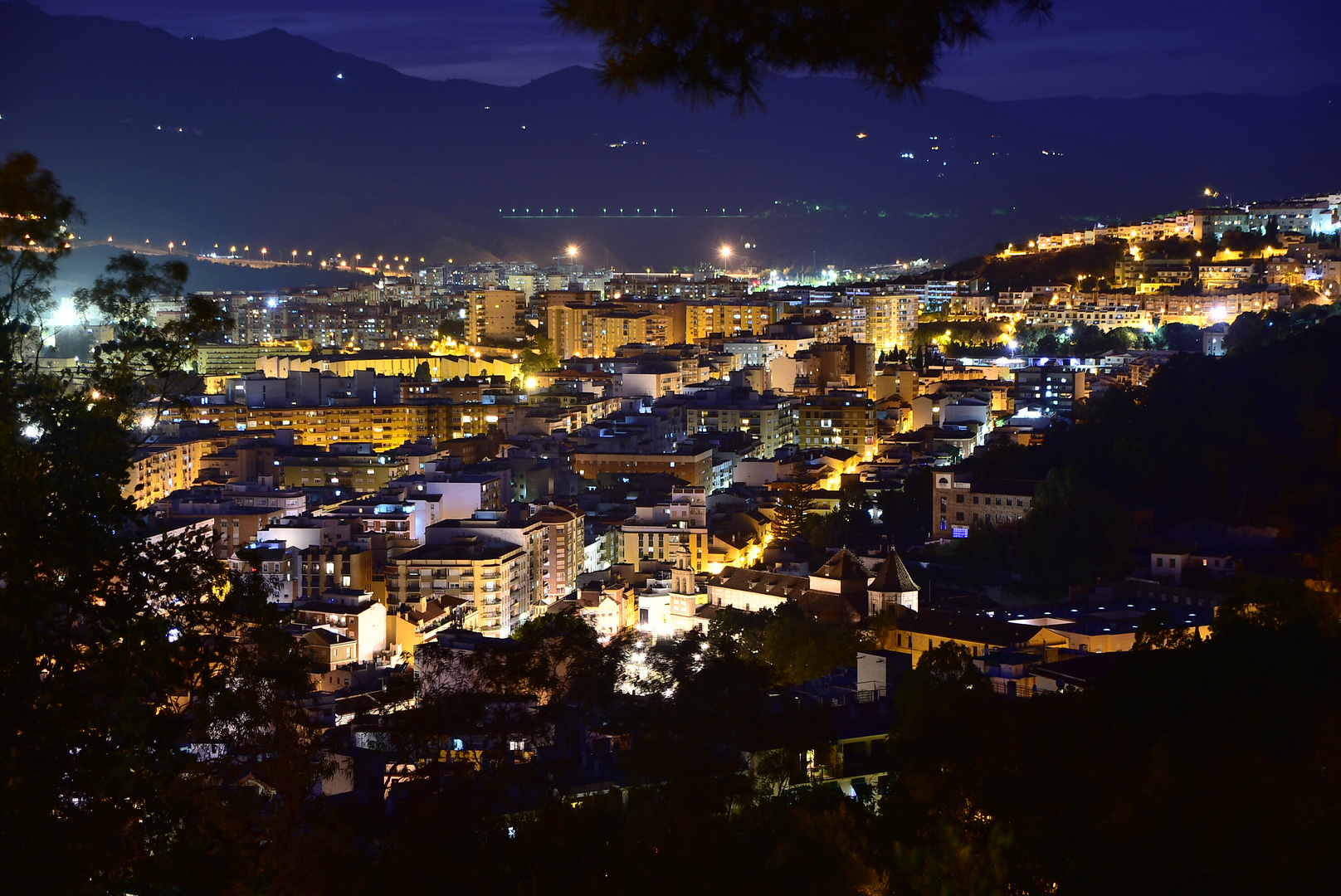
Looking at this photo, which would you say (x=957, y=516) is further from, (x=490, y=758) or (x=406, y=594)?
(x=490, y=758)

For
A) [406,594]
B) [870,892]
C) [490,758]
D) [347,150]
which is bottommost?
[406,594]

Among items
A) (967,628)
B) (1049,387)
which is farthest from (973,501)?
(1049,387)

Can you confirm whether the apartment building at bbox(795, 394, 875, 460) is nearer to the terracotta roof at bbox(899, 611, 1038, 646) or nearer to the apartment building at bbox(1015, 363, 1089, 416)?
Result: the apartment building at bbox(1015, 363, 1089, 416)

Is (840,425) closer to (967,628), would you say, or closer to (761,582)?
(761,582)

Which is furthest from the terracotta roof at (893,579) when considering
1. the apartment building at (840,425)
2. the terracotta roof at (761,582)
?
the apartment building at (840,425)

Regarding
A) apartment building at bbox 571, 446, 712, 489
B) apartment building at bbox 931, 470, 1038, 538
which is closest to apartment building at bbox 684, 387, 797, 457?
apartment building at bbox 571, 446, 712, 489

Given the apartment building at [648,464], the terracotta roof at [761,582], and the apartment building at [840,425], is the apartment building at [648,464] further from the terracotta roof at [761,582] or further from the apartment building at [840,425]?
the terracotta roof at [761,582]

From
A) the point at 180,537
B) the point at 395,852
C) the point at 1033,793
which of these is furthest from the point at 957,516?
the point at 180,537
